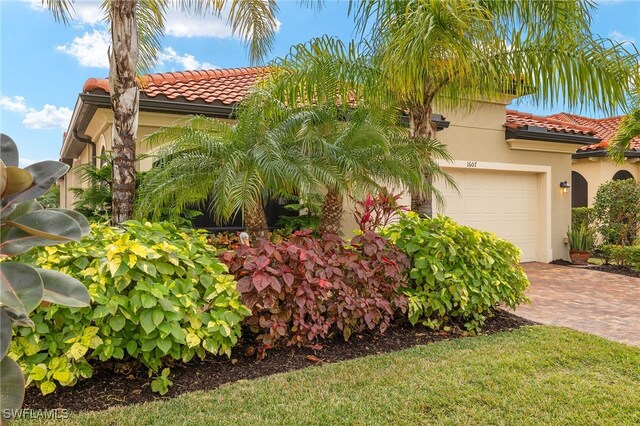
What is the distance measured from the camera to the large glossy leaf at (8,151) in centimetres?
189

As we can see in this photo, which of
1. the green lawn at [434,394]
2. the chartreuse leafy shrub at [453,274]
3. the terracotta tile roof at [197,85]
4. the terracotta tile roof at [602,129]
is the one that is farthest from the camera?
the terracotta tile roof at [602,129]

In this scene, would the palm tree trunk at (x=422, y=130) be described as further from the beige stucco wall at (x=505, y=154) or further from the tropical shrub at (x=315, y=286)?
the beige stucco wall at (x=505, y=154)

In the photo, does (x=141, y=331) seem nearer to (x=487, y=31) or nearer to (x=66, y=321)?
(x=66, y=321)

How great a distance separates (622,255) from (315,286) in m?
11.1

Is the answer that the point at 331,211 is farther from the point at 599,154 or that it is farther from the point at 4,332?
the point at 599,154

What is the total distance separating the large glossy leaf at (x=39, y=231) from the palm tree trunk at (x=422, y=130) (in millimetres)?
5893

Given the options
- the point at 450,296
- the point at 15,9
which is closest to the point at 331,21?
the point at 15,9

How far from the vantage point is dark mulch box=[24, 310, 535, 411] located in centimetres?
366

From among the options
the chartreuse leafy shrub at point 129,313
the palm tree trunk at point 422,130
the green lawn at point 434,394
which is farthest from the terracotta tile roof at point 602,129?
the chartreuse leafy shrub at point 129,313

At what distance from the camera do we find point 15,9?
525 cm

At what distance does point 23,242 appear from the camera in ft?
6.18

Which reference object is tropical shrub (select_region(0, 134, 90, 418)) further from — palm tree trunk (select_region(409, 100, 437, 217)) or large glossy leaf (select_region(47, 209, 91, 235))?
palm tree trunk (select_region(409, 100, 437, 217))

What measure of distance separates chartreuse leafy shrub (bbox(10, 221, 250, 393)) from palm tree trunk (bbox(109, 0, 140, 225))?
1.64 metres

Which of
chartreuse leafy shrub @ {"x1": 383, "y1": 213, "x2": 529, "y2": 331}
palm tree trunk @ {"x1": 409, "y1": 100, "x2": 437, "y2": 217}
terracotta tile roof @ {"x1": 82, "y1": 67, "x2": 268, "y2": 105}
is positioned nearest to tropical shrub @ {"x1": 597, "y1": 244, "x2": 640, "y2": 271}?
chartreuse leafy shrub @ {"x1": 383, "y1": 213, "x2": 529, "y2": 331}
